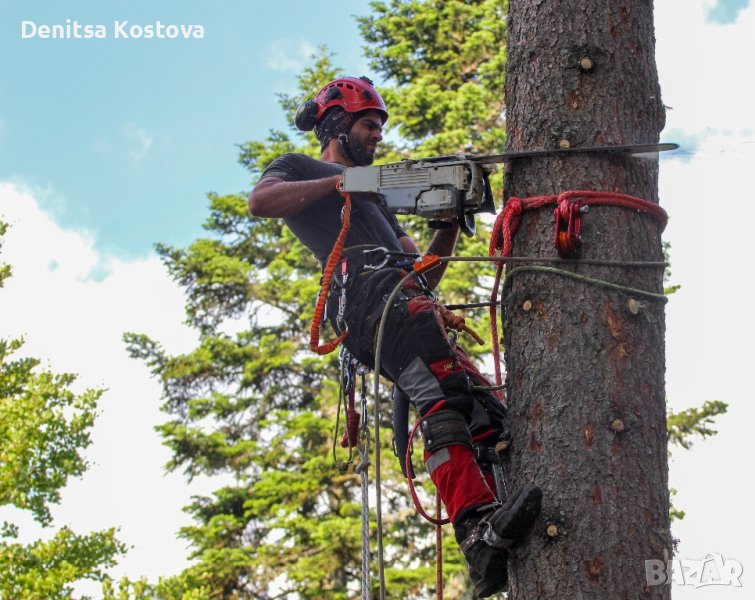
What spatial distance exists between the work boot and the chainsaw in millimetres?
957

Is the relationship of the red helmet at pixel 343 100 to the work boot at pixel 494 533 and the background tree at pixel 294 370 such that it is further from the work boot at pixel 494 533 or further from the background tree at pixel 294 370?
the background tree at pixel 294 370

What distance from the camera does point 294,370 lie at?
49.1 ft

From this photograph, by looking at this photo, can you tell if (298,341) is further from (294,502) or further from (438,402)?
(438,402)

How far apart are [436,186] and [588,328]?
2.56ft

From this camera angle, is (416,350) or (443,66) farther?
(443,66)

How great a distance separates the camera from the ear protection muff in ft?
13.2

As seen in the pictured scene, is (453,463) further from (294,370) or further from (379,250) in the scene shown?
(294,370)

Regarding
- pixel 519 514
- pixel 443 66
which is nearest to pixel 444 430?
pixel 519 514

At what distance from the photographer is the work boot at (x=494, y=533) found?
2.49 m

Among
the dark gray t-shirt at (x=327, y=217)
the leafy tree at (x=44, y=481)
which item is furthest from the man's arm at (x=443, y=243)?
the leafy tree at (x=44, y=481)

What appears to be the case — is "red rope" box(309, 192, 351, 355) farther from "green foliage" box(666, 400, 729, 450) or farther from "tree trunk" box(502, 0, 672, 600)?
"green foliage" box(666, 400, 729, 450)

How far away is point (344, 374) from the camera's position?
13.1 ft

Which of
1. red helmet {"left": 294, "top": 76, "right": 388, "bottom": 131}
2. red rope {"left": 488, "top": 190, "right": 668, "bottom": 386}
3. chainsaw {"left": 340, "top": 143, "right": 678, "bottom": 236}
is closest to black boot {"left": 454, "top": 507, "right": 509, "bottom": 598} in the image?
red rope {"left": 488, "top": 190, "right": 668, "bottom": 386}

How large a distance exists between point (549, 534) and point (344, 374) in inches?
65.8
